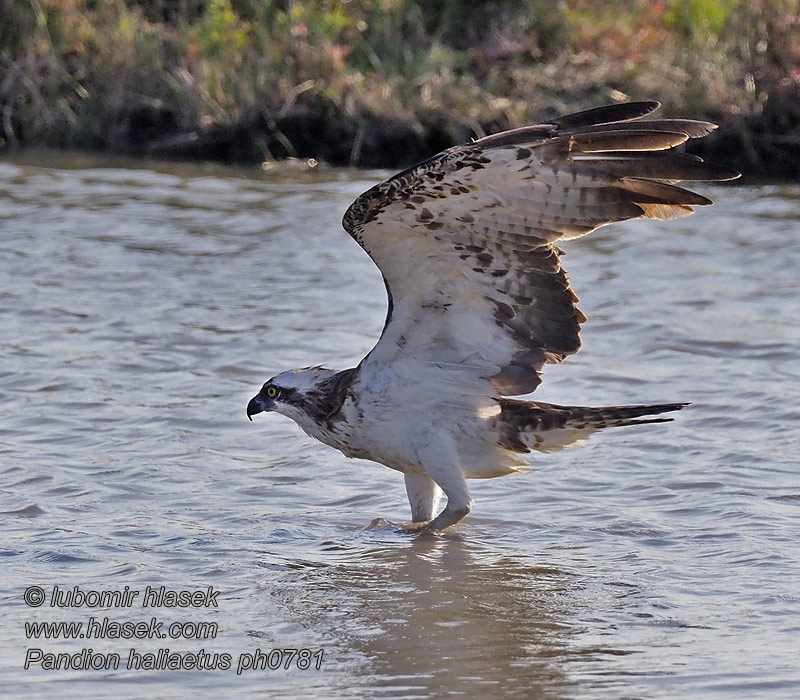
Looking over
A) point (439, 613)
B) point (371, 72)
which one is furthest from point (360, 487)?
point (371, 72)

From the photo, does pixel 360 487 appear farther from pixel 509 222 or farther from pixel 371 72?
pixel 371 72

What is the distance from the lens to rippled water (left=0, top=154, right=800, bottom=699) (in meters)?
4.36

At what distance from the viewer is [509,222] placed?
209 inches

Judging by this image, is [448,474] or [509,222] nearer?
[509,222]

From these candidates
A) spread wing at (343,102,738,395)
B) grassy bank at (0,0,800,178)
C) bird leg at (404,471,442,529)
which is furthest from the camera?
grassy bank at (0,0,800,178)

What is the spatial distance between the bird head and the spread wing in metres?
0.36

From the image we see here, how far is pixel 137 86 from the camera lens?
14570 millimetres

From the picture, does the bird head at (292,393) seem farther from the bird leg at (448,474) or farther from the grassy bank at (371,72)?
the grassy bank at (371,72)

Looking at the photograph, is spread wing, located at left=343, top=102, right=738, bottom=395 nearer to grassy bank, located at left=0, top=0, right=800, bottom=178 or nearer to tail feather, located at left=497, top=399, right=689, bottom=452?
tail feather, located at left=497, top=399, right=689, bottom=452

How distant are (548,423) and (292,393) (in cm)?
117

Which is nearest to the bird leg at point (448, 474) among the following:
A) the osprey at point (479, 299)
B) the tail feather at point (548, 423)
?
the osprey at point (479, 299)

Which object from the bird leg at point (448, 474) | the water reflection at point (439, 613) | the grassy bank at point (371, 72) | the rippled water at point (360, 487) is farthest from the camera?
the grassy bank at point (371, 72)

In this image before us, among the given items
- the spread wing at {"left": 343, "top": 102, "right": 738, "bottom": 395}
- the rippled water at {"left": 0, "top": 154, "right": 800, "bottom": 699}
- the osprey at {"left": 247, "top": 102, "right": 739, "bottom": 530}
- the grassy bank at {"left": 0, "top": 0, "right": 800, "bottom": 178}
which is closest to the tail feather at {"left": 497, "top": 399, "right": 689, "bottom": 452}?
the osprey at {"left": 247, "top": 102, "right": 739, "bottom": 530}

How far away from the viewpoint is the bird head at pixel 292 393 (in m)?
5.98
